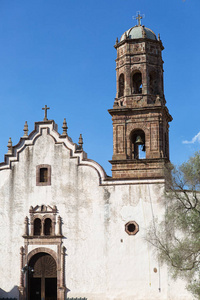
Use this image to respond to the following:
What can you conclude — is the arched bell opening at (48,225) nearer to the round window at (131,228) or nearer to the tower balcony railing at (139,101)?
the round window at (131,228)

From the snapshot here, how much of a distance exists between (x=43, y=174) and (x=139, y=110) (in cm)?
728

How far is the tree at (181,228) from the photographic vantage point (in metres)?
24.6

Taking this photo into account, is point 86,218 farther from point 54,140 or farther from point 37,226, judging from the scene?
point 54,140

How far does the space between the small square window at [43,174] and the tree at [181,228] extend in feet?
23.6

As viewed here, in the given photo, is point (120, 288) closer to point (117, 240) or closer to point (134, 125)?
point (117, 240)

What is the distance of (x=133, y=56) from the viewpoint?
31.9 m

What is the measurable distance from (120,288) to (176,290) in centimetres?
321

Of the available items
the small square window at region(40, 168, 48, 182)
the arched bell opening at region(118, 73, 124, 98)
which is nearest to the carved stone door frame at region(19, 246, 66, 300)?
the small square window at region(40, 168, 48, 182)

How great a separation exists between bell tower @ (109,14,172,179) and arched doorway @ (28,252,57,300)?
6655 mm

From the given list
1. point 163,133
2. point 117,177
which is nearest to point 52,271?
point 117,177

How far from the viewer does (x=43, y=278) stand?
96.6 feet

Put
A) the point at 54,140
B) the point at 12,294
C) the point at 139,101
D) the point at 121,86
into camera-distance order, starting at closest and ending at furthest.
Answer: the point at 12,294 < the point at 54,140 < the point at 139,101 < the point at 121,86

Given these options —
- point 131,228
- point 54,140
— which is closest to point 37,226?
point 54,140

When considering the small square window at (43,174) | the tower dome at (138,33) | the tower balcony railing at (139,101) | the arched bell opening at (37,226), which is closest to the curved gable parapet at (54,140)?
the small square window at (43,174)
